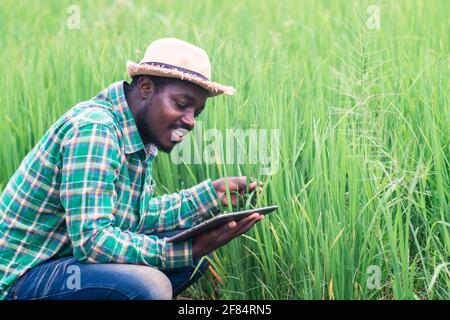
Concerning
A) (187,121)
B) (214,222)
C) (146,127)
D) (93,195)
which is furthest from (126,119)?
(214,222)

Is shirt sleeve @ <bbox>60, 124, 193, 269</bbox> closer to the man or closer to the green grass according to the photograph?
A: the man

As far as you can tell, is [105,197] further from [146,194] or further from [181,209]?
[181,209]

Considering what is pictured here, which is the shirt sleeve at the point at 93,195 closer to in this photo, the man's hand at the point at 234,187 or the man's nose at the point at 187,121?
the man's nose at the point at 187,121

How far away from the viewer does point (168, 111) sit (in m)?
2.24

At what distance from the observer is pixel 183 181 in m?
3.04

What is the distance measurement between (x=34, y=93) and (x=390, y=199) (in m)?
1.57

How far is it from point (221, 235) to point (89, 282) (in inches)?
14.0

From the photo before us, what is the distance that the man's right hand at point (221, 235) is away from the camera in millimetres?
2158

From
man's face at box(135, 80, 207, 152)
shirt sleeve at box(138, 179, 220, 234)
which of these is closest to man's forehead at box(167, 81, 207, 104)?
man's face at box(135, 80, 207, 152)

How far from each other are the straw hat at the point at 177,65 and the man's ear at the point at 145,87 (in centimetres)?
2

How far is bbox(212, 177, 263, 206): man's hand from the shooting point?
8.35 feet

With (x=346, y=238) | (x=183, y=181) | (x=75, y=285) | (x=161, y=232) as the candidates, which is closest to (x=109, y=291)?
(x=75, y=285)

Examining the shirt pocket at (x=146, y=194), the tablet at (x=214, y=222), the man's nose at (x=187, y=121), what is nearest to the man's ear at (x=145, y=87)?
the man's nose at (x=187, y=121)

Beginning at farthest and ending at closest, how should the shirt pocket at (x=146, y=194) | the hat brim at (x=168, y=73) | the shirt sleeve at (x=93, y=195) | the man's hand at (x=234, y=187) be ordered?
the man's hand at (x=234, y=187) < the shirt pocket at (x=146, y=194) < the hat brim at (x=168, y=73) < the shirt sleeve at (x=93, y=195)
